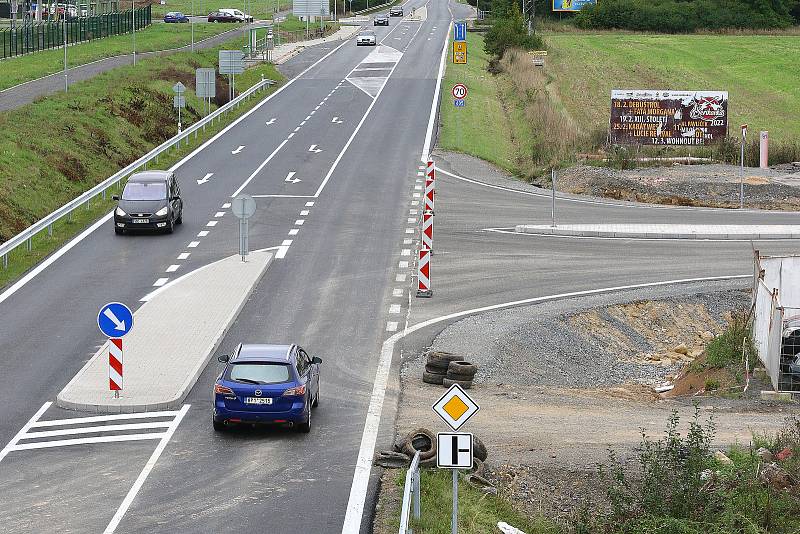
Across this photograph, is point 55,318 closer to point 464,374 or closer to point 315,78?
point 464,374

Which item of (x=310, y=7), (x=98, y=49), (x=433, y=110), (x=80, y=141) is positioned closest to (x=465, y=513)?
(x=80, y=141)

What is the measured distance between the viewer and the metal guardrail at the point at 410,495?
49.4 feet

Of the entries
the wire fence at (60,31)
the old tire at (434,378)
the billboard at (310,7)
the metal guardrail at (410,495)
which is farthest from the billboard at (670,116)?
the billboard at (310,7)

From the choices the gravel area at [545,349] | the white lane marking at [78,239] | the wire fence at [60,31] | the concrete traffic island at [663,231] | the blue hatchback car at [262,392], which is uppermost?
the wire fence at [60,31]

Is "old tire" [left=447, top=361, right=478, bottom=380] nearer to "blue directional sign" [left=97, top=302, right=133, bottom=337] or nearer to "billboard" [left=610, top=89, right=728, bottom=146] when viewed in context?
"blue directional sign" [left=97, top=302, right=133, bottom=337]

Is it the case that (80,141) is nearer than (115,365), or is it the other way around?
(115,365)

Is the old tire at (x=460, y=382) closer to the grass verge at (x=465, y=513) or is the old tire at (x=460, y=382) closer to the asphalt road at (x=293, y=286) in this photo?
the asphalt road at (x=293, y=286)

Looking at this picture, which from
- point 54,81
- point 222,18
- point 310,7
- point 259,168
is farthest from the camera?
point 222,18

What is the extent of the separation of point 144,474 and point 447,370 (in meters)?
7.90

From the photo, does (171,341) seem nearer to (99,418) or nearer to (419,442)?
(99,418)

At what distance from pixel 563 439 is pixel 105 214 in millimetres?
25059

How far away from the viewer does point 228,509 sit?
1719 cm

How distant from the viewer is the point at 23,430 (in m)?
21.0

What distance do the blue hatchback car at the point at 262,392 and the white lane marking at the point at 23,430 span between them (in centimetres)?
308
